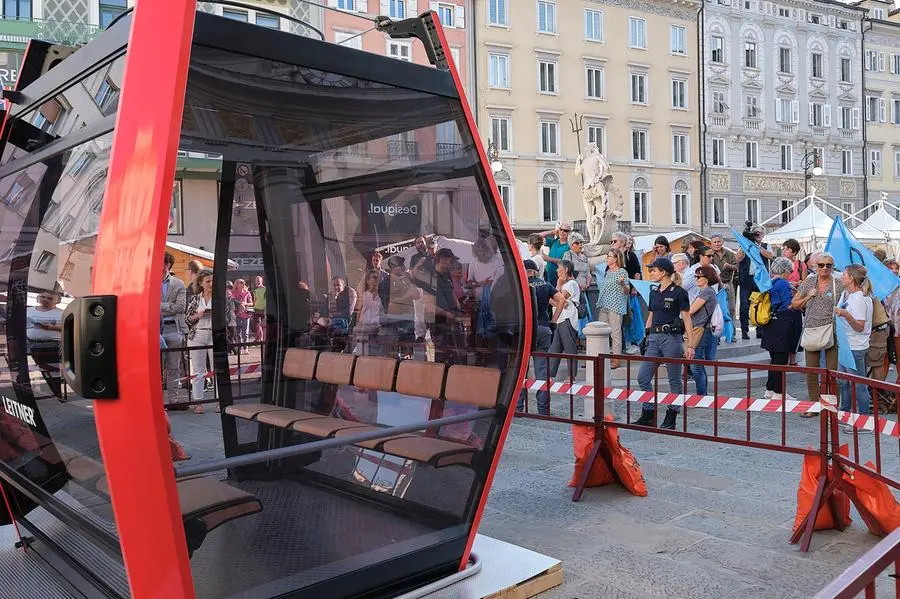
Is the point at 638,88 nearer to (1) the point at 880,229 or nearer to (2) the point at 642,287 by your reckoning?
(1) the point at 880,229

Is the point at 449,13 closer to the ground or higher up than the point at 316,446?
higher up

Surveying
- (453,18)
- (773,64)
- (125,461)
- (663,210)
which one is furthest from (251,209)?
(773,64)

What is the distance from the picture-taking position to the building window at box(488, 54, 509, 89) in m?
36.6

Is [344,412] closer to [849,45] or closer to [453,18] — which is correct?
[453,18]

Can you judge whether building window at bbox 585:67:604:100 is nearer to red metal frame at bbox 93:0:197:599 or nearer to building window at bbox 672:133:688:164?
building window at bbox 672:133:688:164

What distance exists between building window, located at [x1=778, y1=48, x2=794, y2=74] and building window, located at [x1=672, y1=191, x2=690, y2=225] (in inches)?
387

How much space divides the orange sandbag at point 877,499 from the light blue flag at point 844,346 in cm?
402

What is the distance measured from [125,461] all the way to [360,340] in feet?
5.53

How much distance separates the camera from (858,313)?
328 inches

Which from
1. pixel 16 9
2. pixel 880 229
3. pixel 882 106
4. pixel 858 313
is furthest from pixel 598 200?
pixel 882 106

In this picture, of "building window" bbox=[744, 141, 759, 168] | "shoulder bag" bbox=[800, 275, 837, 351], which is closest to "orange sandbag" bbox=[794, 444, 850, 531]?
"shoulder bag" bbox=[800, 275, 837, 351]

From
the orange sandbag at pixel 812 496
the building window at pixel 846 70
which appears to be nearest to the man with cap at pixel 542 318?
the orange sandbag at pixel 812 496

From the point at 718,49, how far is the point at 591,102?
9.02m

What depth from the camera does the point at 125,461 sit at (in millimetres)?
2660
